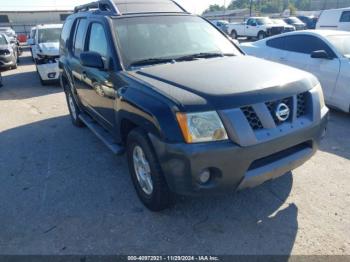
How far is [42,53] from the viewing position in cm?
1011

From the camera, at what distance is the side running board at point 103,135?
149 inches

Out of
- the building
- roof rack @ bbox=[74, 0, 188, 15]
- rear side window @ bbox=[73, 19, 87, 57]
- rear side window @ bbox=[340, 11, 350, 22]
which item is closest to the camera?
roof rack @ bbox=[74, 0, 188, 15]

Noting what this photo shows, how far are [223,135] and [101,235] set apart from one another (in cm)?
148

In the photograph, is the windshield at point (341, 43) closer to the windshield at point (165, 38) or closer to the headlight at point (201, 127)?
the windshield at point (165, 38)

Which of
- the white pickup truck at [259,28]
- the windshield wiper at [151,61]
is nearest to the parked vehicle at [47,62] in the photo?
the windshield wiper at [151,61]

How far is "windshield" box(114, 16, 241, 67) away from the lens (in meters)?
3.72

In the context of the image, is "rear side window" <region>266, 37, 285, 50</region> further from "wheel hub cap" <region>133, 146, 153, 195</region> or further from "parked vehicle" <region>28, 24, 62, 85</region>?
"parked vehicle" <region>28, 24, 62, 85</region>

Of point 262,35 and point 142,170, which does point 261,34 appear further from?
point 142,170

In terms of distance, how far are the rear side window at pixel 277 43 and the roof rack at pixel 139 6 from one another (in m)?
3.32

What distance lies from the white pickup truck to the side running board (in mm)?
20599

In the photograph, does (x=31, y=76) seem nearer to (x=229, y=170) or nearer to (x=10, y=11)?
(x=229, y=170)

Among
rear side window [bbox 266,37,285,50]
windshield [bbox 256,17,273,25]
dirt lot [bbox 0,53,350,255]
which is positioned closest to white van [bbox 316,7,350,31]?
rear side window [bbox 266,37,285,50]

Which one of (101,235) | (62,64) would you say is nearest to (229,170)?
(101,235)

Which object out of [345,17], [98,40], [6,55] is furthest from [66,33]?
[345,17]
